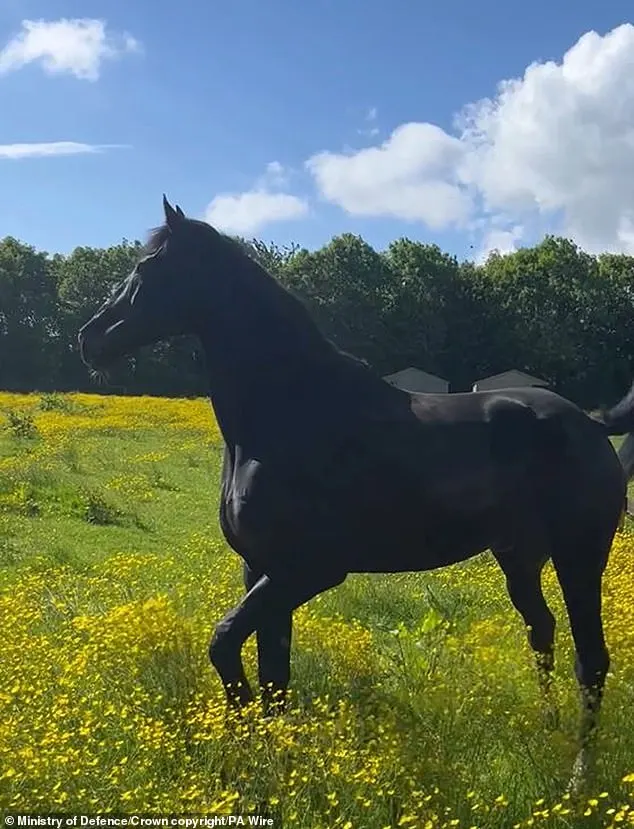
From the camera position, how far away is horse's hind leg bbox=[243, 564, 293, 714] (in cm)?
429

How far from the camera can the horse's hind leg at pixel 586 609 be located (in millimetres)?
4633

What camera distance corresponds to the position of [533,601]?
525 cm

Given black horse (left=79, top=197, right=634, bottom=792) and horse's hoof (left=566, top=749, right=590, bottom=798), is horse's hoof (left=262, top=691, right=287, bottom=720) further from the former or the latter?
horse's hoof (left=566, top=749, right=590, bottom=798)

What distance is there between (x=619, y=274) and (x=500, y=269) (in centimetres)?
868

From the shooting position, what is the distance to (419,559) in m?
4.58

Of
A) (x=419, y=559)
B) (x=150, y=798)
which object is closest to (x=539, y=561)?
(x=419, y=559)

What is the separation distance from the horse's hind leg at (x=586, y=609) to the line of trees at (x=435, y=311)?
49.4 metres

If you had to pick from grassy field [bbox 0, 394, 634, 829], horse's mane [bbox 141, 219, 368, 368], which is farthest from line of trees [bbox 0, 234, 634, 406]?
horse's mane [bbox 141, 219, 368, 368]

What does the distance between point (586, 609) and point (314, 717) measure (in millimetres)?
1565

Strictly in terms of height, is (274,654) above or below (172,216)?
below

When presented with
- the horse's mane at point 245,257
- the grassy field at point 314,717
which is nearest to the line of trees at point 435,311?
the grassy field at point 314,717

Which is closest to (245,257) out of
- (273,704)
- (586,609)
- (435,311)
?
(273,704)

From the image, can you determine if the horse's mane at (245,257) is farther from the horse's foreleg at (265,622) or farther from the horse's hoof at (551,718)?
the horse's hoof at (551,718)

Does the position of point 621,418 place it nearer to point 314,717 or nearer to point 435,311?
point 314,717
